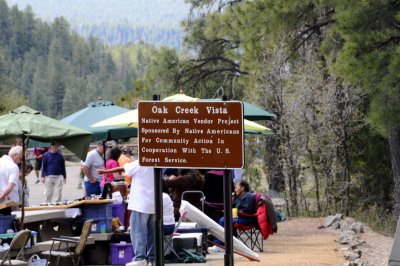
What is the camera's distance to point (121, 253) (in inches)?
556

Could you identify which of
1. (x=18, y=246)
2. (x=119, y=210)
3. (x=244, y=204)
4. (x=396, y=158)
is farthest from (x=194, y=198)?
(x=396, y=158)

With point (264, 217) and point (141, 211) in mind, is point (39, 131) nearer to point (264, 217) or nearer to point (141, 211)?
point (141, 211)

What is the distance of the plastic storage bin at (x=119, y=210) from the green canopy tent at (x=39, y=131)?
1.73 m

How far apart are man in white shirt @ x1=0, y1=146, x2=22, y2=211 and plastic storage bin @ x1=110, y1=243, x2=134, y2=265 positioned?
1.63m

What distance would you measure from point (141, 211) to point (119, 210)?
7.53 feet

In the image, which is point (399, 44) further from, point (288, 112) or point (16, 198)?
point (16, 198)

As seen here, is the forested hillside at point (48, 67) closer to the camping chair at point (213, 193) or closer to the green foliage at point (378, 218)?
the green foliage at point (378, 218)

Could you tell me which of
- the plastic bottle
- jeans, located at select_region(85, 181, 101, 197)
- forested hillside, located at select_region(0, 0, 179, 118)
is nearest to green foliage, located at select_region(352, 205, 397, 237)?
jeans, located at select_region(85, 181, 101, 197)

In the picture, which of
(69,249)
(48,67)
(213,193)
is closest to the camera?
(69,249)

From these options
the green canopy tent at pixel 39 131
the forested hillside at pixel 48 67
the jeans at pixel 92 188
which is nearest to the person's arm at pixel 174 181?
the green canopy tent at pixel 39 131

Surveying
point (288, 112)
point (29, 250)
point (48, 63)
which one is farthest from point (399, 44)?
point (48, 63)

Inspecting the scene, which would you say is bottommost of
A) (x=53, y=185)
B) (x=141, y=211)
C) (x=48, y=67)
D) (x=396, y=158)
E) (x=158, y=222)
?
(x=158, y=222)

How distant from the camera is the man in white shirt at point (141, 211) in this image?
12703mm

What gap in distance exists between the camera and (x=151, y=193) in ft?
41.7
